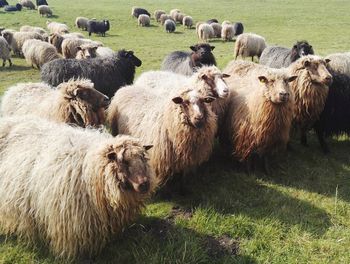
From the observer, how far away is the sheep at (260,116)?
560cm

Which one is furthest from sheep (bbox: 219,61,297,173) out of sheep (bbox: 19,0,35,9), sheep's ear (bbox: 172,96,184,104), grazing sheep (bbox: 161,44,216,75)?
sheep (bbox: 19,0,35,9)

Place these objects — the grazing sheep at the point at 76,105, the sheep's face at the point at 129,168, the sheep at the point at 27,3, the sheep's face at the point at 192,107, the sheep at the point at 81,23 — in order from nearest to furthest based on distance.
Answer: the sheep's face at the point at 129,168, the sheep's face at the point at 192,107, the grazing sheep at the point at 76,105, the sheep at the point at 81,23, the sheep at the point at 27,3

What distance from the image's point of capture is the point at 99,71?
826 cm

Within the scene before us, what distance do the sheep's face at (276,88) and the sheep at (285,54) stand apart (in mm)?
3786

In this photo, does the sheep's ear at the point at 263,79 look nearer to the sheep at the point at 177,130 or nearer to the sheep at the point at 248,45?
the sheep at the point at 177,130

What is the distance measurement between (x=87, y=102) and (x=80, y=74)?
2.93m

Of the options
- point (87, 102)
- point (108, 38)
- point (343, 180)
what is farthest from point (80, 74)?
point (108, 38)

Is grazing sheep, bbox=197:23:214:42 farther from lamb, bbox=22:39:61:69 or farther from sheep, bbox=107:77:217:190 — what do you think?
sheep, bbox=107:77:217:190

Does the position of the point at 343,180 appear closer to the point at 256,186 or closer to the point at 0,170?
the point at 256,186

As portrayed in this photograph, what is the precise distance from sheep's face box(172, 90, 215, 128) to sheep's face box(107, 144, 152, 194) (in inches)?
52.6

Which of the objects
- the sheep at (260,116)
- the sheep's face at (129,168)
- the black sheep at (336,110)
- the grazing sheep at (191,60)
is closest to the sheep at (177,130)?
the sheep at (260,116)

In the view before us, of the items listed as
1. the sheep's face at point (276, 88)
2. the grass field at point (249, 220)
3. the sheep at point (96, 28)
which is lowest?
the grass field at point (249, 220)

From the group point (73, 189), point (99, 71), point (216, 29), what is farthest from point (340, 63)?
point (216, 29)

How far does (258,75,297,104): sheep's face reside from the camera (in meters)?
5.43
